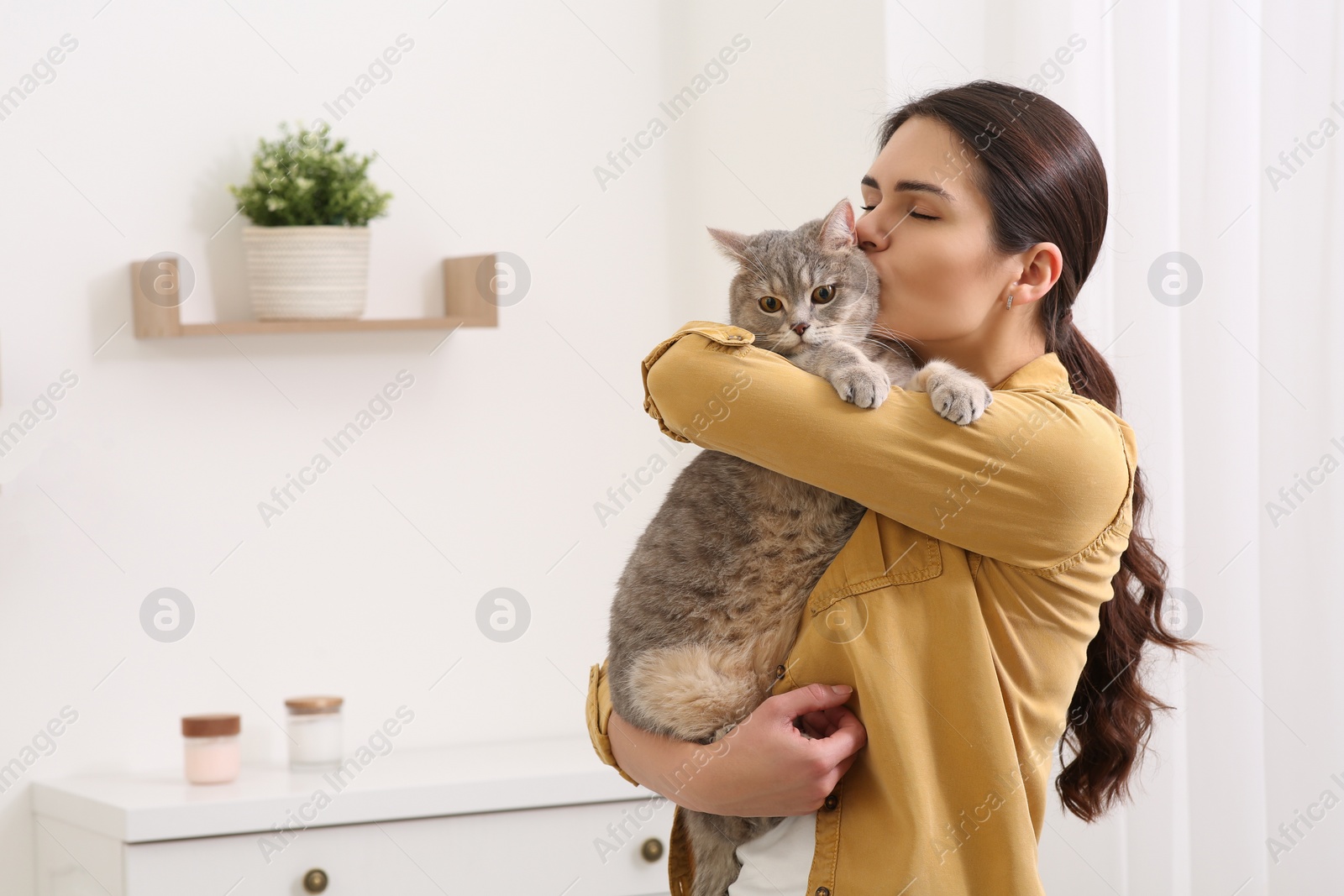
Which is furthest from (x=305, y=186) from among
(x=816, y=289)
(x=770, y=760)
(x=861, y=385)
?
(x=770, y=760)

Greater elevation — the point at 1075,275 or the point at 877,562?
the point at 1075,275

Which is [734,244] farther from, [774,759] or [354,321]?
[354,321]

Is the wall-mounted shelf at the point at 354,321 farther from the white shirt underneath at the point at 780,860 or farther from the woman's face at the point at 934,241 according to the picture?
the white shirt underneath at the point at 780,860

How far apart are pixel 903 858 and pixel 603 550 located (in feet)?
5.65

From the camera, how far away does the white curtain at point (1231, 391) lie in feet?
5.07

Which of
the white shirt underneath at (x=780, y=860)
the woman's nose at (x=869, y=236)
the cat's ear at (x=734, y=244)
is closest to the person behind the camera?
the white shirt underneath at (x=780, y=860)

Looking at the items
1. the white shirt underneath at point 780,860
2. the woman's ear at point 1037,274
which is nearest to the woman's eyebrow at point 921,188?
the woman's ear at point 1037,274

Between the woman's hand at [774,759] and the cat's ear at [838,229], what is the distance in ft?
1.78

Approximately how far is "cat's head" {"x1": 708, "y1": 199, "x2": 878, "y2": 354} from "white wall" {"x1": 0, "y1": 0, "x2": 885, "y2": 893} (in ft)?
2.96

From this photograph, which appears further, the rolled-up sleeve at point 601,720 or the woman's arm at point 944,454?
the rolled-up sleeve at point 601,720

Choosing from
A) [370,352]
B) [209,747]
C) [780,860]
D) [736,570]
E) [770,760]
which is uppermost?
[370,352]

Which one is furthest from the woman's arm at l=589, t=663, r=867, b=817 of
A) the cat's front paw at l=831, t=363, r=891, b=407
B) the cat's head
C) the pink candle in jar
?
the pink candle in jar

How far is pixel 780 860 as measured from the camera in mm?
1268

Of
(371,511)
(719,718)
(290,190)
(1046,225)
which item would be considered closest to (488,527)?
(371,511)
